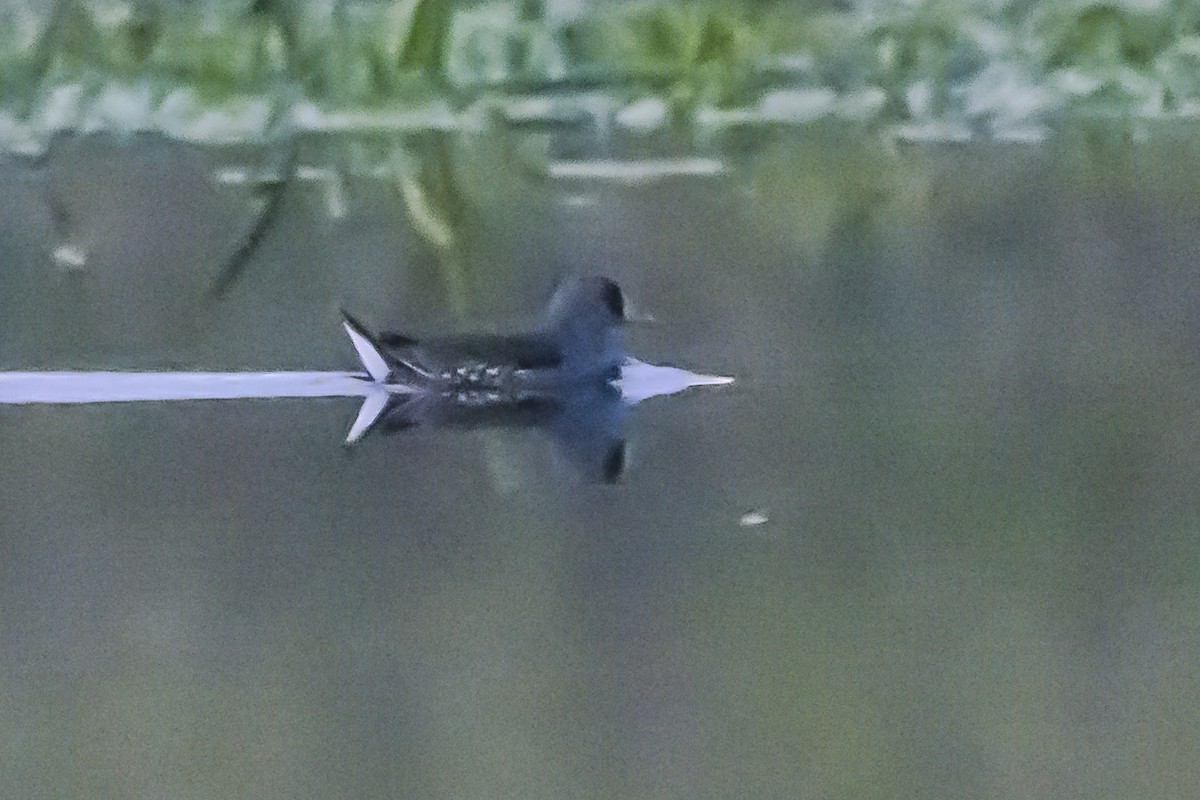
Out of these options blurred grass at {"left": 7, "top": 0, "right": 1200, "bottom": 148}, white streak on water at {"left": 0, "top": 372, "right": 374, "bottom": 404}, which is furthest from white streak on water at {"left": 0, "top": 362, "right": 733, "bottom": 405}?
blurred grass at {"left": 7, "top": 0, "right": 1200, "bottom": 148}

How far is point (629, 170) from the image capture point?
0.61 meters

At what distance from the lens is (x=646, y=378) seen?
1.93 feet

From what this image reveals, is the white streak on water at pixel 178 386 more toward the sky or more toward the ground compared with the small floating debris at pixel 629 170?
more toward the ground

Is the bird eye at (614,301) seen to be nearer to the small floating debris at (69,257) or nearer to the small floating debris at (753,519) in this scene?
the small floating debris at (753,519)

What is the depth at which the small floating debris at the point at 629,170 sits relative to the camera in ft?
2.00

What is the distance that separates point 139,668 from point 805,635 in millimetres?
290

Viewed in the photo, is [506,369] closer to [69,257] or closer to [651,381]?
[651,381]

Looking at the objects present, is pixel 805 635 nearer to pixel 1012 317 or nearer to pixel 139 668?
pixel 1012 317

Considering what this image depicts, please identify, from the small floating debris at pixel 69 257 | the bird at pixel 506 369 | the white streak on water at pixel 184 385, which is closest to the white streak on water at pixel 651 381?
the bird at pixel 506 369

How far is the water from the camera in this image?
22.0 inches

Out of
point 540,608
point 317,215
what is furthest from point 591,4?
point 540,608

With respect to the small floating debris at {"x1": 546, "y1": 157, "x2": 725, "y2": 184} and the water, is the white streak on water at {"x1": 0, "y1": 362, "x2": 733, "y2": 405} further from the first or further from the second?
the small floating debris at {"x1": 546, "y1": 157, "x2": 725, "y2": 184}

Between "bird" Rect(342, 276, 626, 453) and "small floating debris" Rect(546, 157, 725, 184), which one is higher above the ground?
"small floating debris" Rect(546, 157, 725, 184)

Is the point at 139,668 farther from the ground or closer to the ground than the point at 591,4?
closer to the ground
